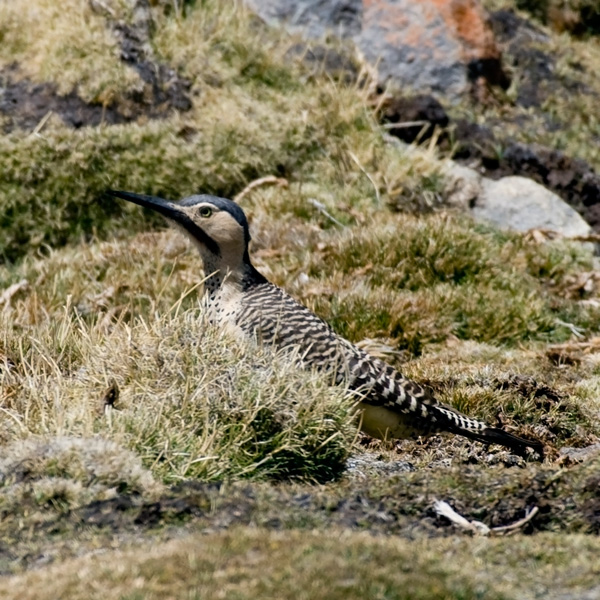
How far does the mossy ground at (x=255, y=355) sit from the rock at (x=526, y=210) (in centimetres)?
39

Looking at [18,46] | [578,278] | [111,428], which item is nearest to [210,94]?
[18,46]

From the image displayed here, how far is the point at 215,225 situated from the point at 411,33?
5837mm

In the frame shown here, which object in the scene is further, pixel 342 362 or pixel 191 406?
pixel 342 362

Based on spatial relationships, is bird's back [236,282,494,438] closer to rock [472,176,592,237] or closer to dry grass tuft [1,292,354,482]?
dry grass tuft [1,292,354,482]

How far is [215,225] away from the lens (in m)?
7.32

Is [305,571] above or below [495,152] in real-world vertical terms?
above

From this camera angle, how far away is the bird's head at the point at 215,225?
7.31 m

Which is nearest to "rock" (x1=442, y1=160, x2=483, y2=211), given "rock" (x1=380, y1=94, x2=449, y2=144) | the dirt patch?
the dirt patch

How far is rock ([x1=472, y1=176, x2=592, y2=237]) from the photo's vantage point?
10805 millimetres


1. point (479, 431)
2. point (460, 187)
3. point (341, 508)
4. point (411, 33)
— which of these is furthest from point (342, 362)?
point (411, 33)

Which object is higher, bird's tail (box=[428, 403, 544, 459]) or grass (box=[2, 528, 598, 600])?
grass (box=[2, 528, 598, 600])

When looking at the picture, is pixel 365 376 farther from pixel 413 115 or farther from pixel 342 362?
pixel 413 115

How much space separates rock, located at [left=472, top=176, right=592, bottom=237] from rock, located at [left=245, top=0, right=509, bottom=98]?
5.96 ft

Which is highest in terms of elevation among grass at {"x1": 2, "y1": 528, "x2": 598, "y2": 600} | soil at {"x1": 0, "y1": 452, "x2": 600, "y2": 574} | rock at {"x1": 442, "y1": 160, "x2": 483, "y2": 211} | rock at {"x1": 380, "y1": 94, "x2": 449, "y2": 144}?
grass at {"x1": 2, "y1": 528, "x2": 598, "y2": 600}
